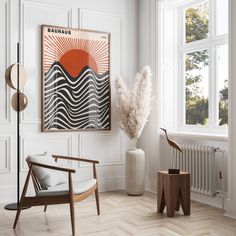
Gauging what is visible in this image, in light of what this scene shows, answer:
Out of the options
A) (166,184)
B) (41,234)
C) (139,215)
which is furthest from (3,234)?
(166,184)

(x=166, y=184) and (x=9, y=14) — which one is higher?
(x=9, y=14)

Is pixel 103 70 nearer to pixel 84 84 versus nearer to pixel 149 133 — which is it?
pixel 84 84

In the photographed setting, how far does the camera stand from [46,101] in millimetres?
4738

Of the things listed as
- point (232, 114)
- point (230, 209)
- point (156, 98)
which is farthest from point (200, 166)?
point (156, 98)

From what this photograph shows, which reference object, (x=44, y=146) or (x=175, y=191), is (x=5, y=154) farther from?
(x=175, y=191)

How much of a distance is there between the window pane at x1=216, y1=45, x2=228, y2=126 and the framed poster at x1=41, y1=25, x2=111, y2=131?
5.06 ft

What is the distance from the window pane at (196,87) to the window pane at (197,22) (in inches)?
8.6

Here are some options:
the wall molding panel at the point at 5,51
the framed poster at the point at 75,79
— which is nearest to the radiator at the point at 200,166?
the framed poster at the point at 75,79

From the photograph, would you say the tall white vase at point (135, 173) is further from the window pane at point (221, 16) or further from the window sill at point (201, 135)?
the window pane at point (221, 16)

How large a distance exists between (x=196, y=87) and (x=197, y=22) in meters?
0.86

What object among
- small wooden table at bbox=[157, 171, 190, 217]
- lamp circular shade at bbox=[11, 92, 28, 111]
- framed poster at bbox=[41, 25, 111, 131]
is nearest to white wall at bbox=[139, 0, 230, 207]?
framed poster at bbox=[41, 25, 111, 131]

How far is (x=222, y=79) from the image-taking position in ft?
14.7

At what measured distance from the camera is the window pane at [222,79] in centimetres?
443

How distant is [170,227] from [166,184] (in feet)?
1.67
